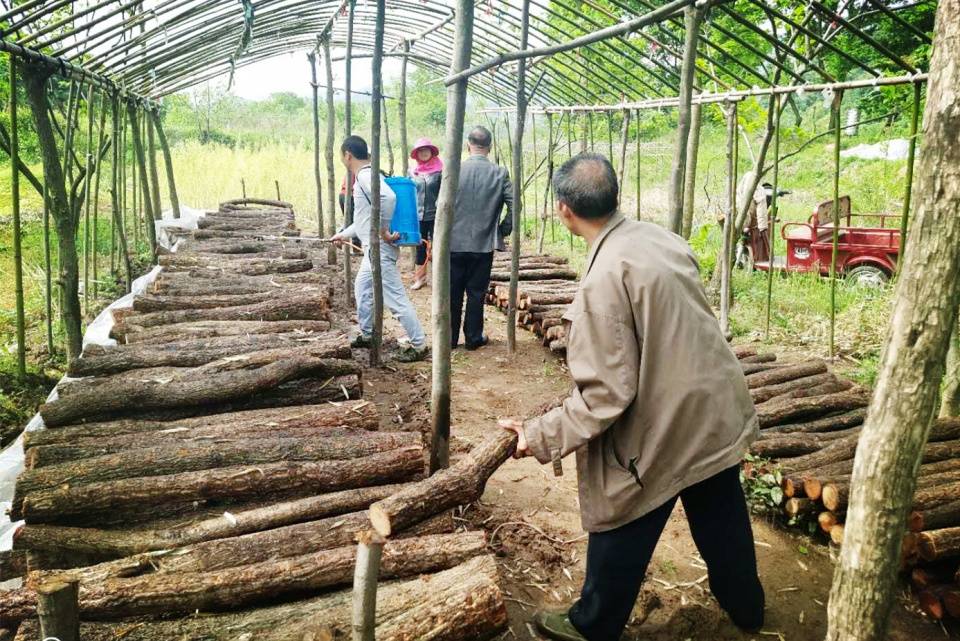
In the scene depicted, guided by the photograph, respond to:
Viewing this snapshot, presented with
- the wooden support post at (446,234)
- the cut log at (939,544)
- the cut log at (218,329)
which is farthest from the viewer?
the cut log at (218,329)

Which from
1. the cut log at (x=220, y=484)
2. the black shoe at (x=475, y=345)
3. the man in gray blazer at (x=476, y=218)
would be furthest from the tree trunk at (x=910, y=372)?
the black shoe at (x=475, y=345)

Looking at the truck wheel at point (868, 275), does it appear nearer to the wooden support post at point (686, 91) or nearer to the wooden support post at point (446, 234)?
the wooden support post at point (686, 91)

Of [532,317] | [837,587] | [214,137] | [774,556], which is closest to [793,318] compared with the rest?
[532,317]

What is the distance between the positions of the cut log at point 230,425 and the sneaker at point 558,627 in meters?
1.67

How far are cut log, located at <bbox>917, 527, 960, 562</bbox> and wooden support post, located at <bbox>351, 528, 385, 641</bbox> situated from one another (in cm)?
280

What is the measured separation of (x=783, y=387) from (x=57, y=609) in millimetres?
4746

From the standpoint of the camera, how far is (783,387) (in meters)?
5.10

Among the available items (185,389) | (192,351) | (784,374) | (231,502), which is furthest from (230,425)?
(784,374)

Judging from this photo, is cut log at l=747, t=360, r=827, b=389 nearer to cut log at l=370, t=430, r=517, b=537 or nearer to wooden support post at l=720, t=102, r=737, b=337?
wooden support post at l=720, t=102, r=737, b=337

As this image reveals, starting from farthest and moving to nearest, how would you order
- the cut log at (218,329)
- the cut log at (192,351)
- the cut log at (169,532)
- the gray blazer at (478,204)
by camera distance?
the gray blazer at (478,204) → the cut log at (218,329) → the cut log at (192,351) → the cut log at (169,532)

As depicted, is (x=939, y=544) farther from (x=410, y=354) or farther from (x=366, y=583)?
(x=410, y=354)

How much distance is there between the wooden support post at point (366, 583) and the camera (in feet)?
6.32

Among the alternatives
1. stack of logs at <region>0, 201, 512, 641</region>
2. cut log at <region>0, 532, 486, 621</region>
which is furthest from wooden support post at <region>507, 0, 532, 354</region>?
cut log at <region>0, 532, 486, 621</region>

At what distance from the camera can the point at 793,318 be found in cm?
772
